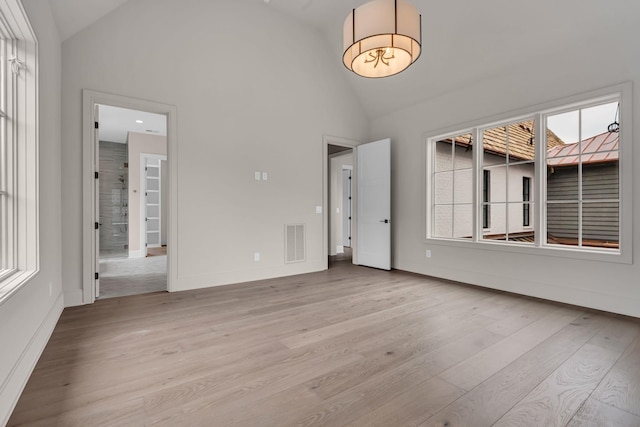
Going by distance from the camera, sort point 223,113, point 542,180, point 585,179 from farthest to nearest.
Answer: point 223,113 → point 542,180 → point 585,179

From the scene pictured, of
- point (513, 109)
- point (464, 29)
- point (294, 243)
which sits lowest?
point (294, 243)

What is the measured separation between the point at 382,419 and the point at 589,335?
2.22 metres

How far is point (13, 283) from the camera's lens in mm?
1796

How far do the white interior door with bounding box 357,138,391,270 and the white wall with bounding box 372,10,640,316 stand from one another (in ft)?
0.80

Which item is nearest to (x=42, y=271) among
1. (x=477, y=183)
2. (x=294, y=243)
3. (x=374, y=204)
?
(x=294, y=243)

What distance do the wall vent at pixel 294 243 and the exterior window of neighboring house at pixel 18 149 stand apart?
3074mm

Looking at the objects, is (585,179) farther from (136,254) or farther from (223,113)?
(136,254)

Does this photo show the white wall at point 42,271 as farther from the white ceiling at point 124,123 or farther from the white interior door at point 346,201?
the white interior door at point 346,201

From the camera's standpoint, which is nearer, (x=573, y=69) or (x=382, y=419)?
(x=382, y=419)

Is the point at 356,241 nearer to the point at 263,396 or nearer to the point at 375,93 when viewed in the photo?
the point at 375,93

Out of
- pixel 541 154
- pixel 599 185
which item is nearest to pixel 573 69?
pixel 541 154

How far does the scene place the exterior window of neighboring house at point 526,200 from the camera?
3.92 m

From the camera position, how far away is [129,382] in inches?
72.9

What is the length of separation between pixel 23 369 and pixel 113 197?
7.67m
